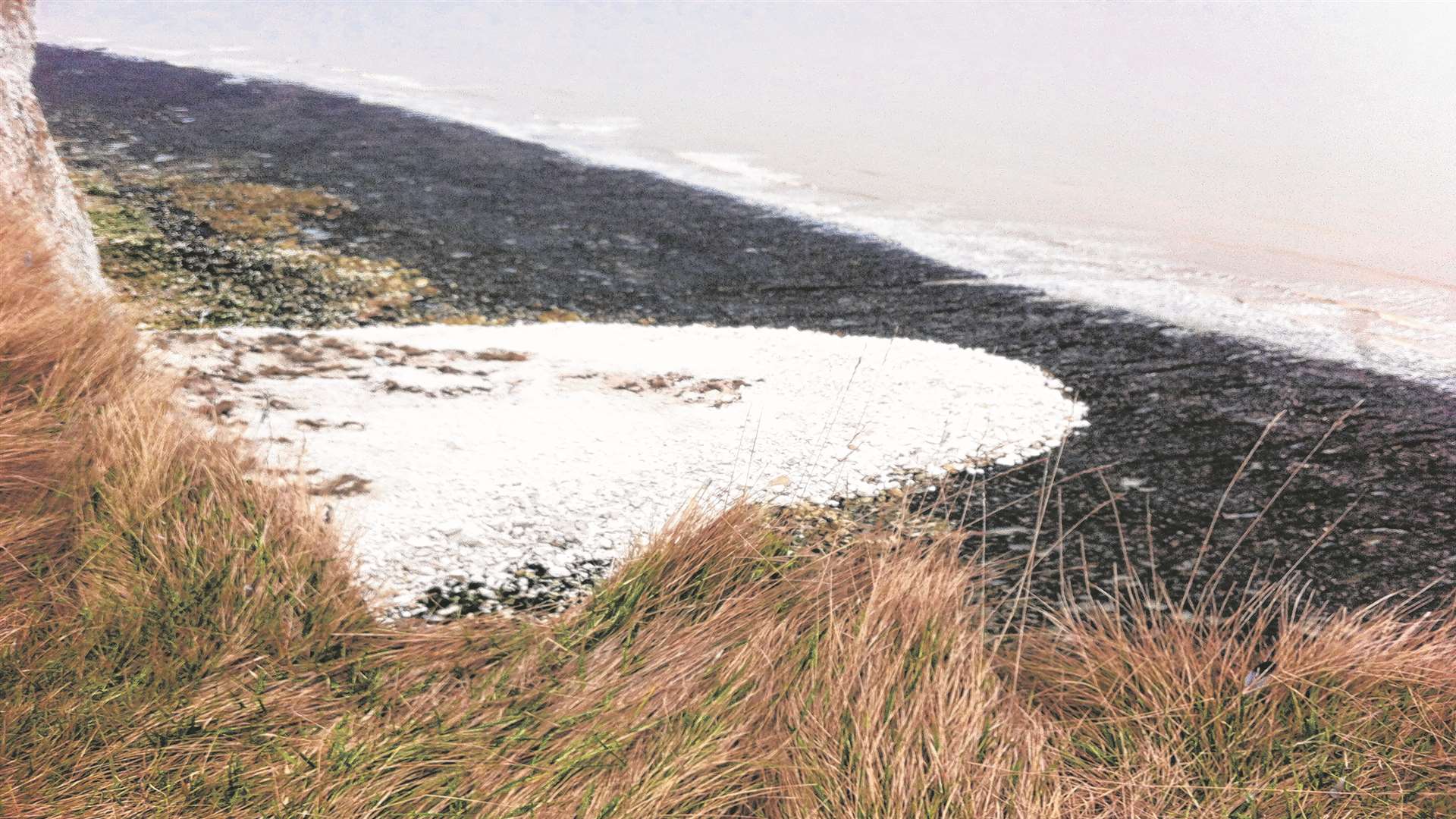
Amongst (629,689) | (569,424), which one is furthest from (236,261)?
(629,689)

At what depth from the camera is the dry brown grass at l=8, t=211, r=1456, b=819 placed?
6.93 feet

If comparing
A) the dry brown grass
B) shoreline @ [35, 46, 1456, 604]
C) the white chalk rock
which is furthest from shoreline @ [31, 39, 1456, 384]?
the dry brown grass

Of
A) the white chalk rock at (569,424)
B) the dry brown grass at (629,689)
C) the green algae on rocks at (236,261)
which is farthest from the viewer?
the green algae on rocks at (236,261)

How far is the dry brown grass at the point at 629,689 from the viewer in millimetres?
2111

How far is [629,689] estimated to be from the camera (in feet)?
8.06

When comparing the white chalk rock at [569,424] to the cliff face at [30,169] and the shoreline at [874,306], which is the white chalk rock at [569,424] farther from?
the cliff face at [30,169]

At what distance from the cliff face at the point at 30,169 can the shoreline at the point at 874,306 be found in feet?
7.56

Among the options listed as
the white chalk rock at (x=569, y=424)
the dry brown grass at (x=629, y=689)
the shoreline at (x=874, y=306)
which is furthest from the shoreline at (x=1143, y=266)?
the dry brown grass at (x=629, y=689)

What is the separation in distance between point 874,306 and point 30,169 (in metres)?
5.27

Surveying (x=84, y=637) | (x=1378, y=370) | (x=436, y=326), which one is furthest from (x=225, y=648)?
(x=1378, y=370)

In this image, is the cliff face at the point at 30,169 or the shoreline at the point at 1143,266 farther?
the shoreline at the point at 1143,266

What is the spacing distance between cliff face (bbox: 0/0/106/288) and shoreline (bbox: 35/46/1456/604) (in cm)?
230

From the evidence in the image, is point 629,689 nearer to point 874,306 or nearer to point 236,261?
point 874,306

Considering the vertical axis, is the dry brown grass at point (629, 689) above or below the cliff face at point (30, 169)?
below
